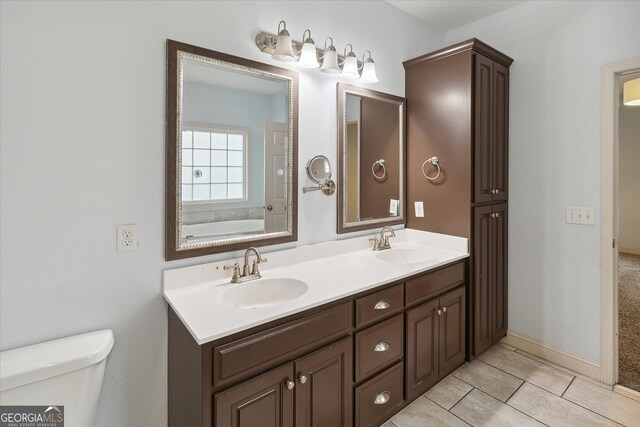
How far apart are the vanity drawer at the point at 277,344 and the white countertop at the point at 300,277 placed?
6 cm

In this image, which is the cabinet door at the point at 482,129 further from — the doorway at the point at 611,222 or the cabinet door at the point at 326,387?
the cabinet door at the point at 326,387

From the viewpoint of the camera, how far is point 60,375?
112 cm

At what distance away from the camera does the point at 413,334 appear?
6.00 feet

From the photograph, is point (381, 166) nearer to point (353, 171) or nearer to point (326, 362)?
point (353, 171)

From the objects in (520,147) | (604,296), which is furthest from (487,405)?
(520,147)

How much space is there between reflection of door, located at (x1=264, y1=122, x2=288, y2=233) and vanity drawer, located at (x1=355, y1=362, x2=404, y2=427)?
94cm

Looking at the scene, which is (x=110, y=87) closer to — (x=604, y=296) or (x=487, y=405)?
(x=487, y=405)

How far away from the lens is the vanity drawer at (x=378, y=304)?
5.13ft

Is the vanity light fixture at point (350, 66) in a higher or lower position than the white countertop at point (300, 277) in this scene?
higher

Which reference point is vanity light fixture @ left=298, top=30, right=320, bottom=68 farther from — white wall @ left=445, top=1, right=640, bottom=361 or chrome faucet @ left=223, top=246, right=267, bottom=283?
white wall @ left=445, top=1, right=640, bottom=361

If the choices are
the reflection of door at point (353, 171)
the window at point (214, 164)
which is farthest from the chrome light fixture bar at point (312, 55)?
the window at point (214, 164)

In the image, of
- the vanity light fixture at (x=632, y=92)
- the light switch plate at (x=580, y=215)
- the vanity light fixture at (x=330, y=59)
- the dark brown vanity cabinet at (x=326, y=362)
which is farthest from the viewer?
the vanity light fixture at (x=632, y=92)

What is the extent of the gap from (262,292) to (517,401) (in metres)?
1.67

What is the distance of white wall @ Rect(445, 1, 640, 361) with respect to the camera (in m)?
2.12
